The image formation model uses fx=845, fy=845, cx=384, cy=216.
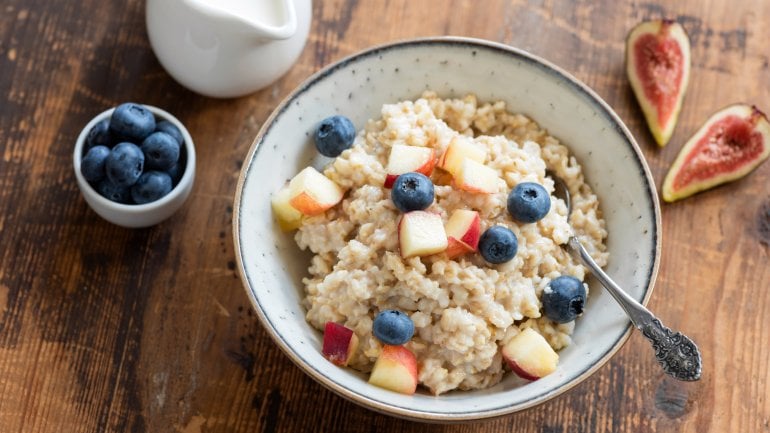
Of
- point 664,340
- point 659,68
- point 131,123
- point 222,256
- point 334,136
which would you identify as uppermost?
point 659,68

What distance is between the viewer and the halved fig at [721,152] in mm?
2752

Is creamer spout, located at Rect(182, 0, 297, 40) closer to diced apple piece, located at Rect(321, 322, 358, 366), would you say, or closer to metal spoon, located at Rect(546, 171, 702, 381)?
diced apple piece, located at Rect(321, 322, 358, 366)

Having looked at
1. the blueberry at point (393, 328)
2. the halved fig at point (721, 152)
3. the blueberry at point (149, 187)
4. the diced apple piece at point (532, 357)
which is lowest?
the blueberry at point (149, 187)

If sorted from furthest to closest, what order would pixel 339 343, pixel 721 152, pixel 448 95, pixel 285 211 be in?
pixel 721 152
pixel 448 95
pixel 285 211
pixel 339 343

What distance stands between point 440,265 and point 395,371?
30cm

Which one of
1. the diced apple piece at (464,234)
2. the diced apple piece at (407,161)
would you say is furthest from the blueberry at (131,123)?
the diced apple piece at (464,234)

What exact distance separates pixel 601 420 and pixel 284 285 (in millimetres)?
1030

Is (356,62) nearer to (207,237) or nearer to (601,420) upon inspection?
(207,237)

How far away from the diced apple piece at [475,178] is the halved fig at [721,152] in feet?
2.56

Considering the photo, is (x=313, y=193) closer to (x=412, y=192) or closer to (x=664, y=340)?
(x=412, y=192)

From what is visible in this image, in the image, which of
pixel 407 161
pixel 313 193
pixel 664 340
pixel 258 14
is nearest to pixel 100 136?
pixel 258 14

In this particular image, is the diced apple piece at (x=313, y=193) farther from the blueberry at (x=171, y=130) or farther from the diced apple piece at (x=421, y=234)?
the blueberry at (x=171, y=130)

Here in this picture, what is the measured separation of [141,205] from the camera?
101 inches

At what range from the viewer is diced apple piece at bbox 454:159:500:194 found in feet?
7.36
